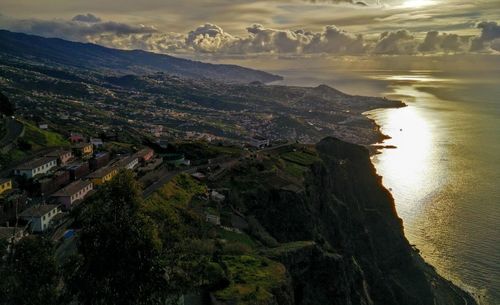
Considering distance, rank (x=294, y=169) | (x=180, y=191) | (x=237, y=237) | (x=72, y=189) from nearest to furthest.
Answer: (x=237, y=237) → (x=72, y=189) → (x=180, y=191) → (x=294, y=169)

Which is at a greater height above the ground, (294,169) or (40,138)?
(40,138)

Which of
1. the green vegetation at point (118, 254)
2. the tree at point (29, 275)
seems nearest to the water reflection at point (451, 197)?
the green vegetation at point (118, 254)

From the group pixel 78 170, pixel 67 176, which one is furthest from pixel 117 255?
pixel 78 170

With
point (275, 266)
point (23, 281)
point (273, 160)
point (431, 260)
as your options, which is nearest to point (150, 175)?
point (273, 160)

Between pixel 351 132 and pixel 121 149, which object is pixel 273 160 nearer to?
pixel 121 149

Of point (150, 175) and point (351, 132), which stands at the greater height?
point (150, 175)

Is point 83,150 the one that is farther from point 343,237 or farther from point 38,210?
point 343,237

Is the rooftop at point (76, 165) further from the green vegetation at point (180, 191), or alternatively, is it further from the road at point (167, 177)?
the green vegetation at point (180, 191)
